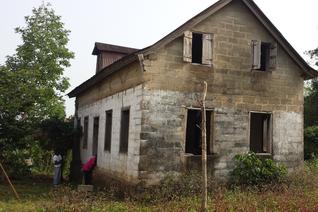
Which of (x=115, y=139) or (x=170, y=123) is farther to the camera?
(x=115, y=139)

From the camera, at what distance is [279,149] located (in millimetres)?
15016

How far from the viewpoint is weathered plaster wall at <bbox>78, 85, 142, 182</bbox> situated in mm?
13078

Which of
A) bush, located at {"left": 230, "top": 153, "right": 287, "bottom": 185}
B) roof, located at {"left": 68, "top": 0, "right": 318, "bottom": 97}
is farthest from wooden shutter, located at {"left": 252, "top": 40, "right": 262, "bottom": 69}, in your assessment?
bush, located at {"left": 230, "top": 153, "right": 287, "bottom": 185}

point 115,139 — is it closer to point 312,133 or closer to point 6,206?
point 6,206

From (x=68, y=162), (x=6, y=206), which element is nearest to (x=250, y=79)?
(x=6, y=206)

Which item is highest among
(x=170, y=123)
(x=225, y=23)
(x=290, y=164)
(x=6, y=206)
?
(x=225, y=23)

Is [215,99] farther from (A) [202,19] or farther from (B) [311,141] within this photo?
(B) [311,141]

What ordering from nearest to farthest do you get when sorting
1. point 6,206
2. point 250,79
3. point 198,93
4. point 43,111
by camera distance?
point 6,206, point 198,93, point 250,79, point 43,111

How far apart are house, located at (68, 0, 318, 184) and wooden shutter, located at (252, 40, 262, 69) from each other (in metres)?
0.04

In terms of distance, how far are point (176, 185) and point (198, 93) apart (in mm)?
3128

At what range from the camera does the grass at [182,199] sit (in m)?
10.2

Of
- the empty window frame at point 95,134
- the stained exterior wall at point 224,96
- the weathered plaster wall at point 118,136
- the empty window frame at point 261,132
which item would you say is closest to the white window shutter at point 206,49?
the stained exterior wall at point 224,96

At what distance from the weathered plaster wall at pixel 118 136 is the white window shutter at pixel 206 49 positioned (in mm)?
2537

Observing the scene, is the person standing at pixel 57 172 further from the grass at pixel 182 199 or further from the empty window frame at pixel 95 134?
the grass at pixel 182 199
